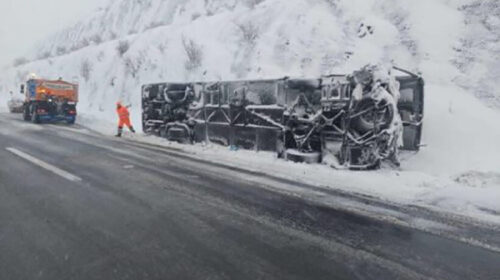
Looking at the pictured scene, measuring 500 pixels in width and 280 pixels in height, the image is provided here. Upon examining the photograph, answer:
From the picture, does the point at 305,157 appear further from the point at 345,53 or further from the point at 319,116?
the point at 345,53

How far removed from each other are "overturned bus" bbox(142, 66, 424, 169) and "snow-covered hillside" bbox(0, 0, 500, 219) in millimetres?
1003

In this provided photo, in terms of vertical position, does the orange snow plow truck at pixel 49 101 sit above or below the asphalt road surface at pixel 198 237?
above

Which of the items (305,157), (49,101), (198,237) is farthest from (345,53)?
(49,101)

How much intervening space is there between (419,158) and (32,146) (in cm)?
1051

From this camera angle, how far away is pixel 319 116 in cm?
853

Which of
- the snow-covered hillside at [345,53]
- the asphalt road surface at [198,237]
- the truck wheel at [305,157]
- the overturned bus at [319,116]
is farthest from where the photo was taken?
the snow-covered hillside at [345,53]

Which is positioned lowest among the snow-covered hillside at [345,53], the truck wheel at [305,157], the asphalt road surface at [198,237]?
the asphalt road surface at [198,237]

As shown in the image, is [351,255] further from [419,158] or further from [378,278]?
[419,158]

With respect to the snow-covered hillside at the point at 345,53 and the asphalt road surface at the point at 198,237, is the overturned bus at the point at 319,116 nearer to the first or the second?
the snow-covered hillside at the point at 345,53

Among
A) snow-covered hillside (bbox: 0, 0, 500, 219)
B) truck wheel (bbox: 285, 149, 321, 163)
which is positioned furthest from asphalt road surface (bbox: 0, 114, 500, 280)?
snow-covered hillside (bbox: 0, 0, 500, 219)

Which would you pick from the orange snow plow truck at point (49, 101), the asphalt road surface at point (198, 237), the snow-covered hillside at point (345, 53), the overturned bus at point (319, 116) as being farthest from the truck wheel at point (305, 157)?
the orange snow plow truck at point (49, 101)

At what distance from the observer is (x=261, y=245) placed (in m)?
3.76

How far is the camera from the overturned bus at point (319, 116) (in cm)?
777

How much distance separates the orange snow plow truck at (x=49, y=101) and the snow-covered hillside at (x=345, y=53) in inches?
88.7
